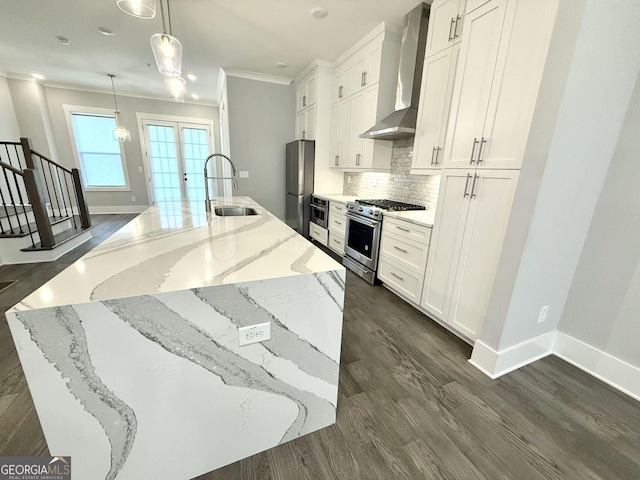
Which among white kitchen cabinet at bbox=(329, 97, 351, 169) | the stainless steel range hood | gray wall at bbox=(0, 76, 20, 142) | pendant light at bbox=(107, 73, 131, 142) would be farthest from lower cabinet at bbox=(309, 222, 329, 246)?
gray wall at bbox=(0, 76, 20, 142)

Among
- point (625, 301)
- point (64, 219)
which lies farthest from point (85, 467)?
point (64, 219)

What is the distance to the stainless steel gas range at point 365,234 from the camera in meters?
2.79

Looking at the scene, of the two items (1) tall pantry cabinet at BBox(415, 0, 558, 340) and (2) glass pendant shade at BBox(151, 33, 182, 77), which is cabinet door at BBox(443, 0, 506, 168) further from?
(2) glass pendant shade at BBox(151, 33, 182, 77)

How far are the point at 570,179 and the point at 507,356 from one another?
116cm

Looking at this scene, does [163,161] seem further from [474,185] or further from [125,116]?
[474,185]

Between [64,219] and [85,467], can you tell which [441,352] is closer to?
[85,467]

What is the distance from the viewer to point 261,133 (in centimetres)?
452

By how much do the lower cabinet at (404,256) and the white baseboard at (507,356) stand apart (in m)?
0.67

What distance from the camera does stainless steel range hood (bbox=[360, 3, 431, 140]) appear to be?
2561 millimetres

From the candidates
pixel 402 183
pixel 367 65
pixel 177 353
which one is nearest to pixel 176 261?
pixel 177 353

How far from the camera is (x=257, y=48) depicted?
345cm

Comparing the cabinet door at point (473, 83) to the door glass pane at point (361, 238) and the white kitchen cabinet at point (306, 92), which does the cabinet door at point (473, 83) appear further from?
the white kitchen cabinet at point (306, 92)

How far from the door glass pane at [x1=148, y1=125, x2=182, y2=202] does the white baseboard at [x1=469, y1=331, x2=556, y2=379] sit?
22.1 feet

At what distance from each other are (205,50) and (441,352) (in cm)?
455
